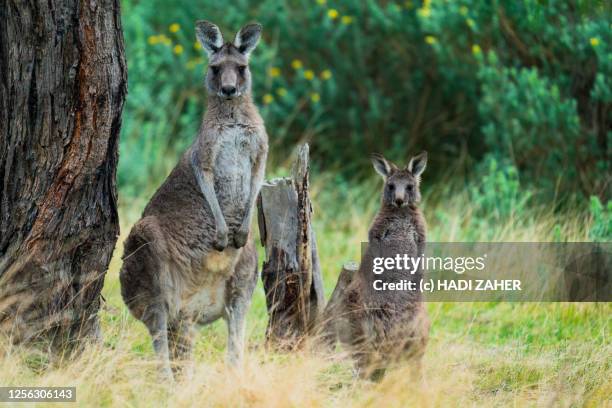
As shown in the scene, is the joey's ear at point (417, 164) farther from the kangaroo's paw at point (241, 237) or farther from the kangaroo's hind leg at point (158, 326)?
the kangaroo's hind leg at point (158, 326)

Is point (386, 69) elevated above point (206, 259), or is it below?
above

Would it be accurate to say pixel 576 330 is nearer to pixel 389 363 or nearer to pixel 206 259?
pixel 389 363

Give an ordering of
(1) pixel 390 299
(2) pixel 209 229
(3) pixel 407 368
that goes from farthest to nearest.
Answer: (2) pixel 209 229 < (1) pixel 390 299 < (3) pixel 407 368

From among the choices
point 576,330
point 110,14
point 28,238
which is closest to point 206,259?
point 28,238

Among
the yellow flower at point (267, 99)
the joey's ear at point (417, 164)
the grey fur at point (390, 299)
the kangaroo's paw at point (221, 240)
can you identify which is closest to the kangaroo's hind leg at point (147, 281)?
the kangaroo's paw at point (221, 240)

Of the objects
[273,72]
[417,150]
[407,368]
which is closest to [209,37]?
[407,368]

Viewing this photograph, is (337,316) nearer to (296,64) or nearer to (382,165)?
(382,165)

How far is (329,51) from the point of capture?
38.6 feet

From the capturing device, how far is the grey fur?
17.2 feet

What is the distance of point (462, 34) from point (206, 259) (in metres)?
5.42

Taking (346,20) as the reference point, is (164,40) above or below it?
below

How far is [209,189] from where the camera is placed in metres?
5.62

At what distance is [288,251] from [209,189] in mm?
638

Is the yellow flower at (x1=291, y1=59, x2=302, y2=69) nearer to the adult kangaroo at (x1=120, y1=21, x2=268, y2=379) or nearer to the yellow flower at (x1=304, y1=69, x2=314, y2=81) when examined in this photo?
the yellow flower at (x1=304, y1=69, x2=314, y2=81)
